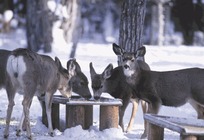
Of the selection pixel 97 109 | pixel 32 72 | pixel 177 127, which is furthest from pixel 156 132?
pixel 97 109

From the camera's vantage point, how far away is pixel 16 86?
1077cm

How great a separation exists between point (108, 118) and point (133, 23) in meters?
3.63

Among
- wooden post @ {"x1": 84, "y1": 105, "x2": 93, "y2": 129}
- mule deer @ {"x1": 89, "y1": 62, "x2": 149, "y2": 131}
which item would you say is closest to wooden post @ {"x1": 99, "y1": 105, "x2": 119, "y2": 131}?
wooden post @ {"x1": 84, "y1": 105, "x2": 93, "y2": 129}

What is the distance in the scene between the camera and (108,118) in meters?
11.6

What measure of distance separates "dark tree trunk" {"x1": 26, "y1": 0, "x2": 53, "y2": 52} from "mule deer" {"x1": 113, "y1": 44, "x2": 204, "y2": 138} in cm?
1150

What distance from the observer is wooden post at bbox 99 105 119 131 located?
1157 centimetres

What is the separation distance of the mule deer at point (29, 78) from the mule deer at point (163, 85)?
3.78 ft

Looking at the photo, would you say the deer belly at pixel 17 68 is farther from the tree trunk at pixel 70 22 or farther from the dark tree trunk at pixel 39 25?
the tree trunk at pixel 70 22

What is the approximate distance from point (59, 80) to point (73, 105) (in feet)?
2.17

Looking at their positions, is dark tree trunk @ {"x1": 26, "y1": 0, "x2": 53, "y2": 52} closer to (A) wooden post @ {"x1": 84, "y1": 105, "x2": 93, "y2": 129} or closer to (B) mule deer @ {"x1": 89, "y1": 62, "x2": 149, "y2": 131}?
(B) mule deer @ {"x1": 89, "y1": 62, "x2": 149, "y2": 131}

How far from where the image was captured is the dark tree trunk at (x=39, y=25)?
936 inches

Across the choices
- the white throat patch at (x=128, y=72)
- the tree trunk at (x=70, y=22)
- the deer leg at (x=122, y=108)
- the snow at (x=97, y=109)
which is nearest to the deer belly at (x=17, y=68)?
the snow at (x=97, y=109)

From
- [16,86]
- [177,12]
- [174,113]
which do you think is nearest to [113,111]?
[16,86]

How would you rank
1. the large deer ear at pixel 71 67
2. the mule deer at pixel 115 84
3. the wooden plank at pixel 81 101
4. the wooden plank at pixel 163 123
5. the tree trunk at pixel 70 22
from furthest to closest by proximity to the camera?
the tree trunk at pixel 70 22
the mule deer at pixel 115 84
the large deer ear at pixel 71 67
the wooden plank at pixel 81 101
the wooden plank at pixel 163 123
